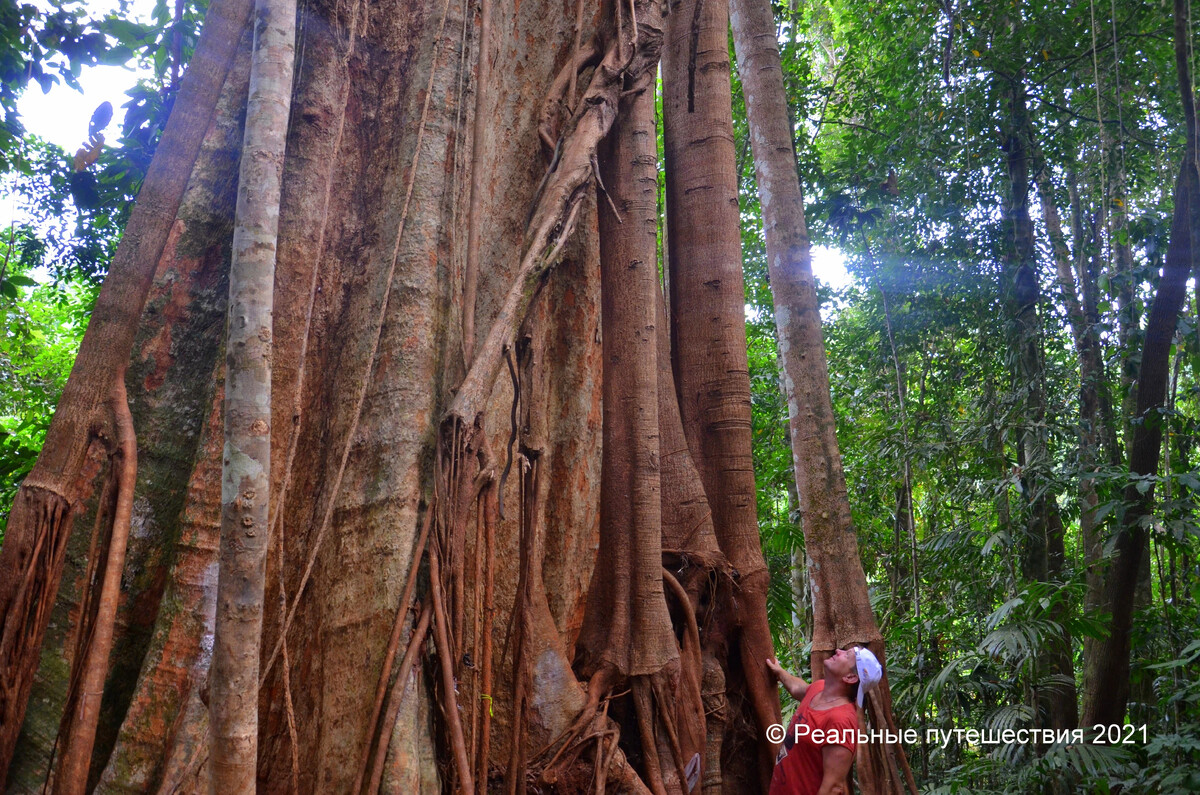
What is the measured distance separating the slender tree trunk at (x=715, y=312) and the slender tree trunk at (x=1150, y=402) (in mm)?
1840

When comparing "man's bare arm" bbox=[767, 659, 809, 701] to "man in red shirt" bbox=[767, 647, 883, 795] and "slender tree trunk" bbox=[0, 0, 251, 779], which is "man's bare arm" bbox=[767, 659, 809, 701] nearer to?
"man in red shirt" bbox=[767, 647, 883, 795]

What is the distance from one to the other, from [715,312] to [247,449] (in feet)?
7.85

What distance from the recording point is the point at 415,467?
215 cm

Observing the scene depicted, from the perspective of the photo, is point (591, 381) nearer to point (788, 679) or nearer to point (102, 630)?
point (788, 679)

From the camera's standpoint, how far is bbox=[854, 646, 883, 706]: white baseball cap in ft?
10.0

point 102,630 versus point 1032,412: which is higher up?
point 1032,412

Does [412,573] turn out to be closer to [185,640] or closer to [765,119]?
[185,640]

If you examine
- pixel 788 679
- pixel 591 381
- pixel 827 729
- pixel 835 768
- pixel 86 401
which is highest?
pixel 591 381

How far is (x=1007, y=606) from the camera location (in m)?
3.81

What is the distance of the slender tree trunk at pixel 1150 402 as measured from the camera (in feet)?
11.5

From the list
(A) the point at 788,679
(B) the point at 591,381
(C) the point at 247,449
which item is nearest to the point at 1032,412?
(A) the point at 788,679

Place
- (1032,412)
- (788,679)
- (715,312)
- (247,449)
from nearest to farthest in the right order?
(247,449) → (788,679) → (715,312) → (1032,412)

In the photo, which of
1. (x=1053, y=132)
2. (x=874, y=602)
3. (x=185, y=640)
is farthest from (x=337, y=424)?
(x=1053, y=132)

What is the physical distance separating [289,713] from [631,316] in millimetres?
1799
